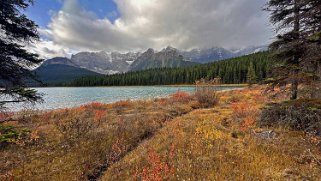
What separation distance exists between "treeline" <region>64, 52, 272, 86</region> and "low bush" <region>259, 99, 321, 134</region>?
229ft

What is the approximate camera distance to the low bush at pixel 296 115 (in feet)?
31.7

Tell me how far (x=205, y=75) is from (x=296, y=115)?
114 m

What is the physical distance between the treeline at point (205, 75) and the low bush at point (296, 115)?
69.7m

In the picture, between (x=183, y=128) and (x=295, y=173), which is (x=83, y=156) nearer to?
(x=183, y=128)

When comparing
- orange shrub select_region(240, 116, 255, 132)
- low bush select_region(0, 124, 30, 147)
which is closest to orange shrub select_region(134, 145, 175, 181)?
orange shrub select_region(240, 116, 255, 132)

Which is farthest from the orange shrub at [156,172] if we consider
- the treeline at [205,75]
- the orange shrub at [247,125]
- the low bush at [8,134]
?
the treeline at [205,75]

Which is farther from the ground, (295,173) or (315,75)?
(315,75)

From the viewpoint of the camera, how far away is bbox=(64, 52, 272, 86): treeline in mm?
104812

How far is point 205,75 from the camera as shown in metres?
123

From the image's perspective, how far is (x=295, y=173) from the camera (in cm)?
675

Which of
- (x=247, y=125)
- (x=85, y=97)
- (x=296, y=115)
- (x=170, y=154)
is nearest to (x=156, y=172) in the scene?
(x=170, y=154)

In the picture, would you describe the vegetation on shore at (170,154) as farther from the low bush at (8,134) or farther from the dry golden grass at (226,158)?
the low bush at (8,134)

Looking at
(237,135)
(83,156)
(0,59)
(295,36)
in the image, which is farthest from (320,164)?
(0,59)

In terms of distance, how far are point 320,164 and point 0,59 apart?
1223cm
